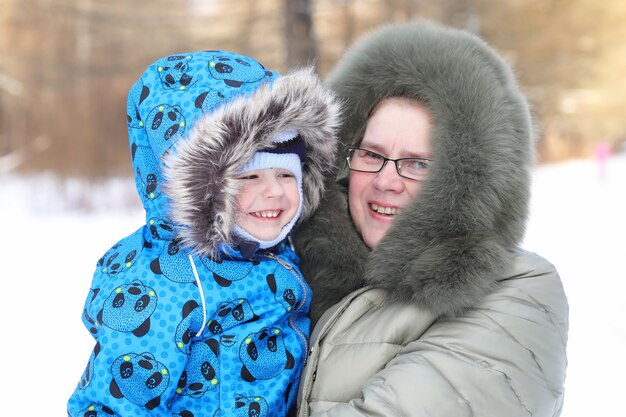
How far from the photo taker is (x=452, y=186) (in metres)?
1.95

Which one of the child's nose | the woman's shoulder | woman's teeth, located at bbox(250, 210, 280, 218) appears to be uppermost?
the child's nose

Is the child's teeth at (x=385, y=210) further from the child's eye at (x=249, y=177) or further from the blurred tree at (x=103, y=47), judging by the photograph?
the blurred tree at (x=103, y=47)

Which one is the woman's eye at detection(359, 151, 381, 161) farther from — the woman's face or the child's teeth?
the child's teeth

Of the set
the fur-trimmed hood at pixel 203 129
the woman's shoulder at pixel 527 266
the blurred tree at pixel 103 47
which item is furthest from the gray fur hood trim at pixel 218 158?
the blurred tree at pixel 103 47

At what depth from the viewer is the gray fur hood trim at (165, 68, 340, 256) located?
1.92 m

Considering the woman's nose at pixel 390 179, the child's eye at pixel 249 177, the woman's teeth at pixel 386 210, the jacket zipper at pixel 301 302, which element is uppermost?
the woman's nose at pixel 390 179

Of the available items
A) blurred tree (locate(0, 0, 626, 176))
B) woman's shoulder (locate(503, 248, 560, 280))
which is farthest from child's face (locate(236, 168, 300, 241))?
blurred tree (locate(0, 0, 626, 176))

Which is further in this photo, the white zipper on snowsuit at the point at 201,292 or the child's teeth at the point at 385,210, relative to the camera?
the child's teeth at the point at 385,210

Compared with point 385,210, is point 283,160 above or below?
above

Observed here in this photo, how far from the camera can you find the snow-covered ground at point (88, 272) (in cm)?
411

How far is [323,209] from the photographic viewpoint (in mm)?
2434

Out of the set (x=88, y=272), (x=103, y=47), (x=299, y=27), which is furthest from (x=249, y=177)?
(x=103, y=47)

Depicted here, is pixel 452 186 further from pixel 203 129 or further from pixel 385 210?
pixel 203 129

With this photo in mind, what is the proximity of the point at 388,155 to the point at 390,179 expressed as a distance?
0.32 ft
